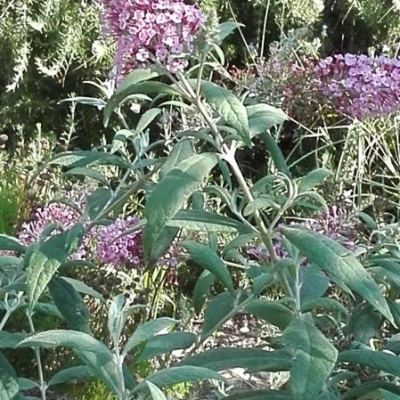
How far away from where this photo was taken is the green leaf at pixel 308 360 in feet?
3.95

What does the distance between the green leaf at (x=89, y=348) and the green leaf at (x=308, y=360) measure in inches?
10.5

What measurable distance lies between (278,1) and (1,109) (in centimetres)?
126

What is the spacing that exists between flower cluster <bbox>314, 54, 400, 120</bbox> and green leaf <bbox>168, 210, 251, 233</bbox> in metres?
0.38

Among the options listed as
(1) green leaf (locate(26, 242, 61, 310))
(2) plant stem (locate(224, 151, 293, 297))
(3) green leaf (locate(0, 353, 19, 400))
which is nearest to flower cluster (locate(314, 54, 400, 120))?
(2) plant stem (locate(224, 151, 293, 297))

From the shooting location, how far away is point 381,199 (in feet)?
10.1

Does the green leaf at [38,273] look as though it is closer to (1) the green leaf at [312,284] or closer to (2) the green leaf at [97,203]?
(2) the green leaf at [97,203]

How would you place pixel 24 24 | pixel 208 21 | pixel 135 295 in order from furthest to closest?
pixel 24 24 < pixel 135 295 < pixel 208 21

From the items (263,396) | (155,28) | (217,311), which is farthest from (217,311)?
(155,28)

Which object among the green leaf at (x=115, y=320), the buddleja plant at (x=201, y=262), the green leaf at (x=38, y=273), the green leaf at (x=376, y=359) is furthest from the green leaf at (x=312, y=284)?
the green leaf at (x=38, y=273)

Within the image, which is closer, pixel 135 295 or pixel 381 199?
pixel 135 295

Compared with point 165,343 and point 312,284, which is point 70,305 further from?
point 312,284

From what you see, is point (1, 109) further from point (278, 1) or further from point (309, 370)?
point (309, 370)

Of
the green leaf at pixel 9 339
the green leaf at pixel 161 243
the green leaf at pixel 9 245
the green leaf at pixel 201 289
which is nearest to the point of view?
the green leaf at pixel 161 243

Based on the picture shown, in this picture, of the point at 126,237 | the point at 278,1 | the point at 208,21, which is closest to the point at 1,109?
the point at 278,1
